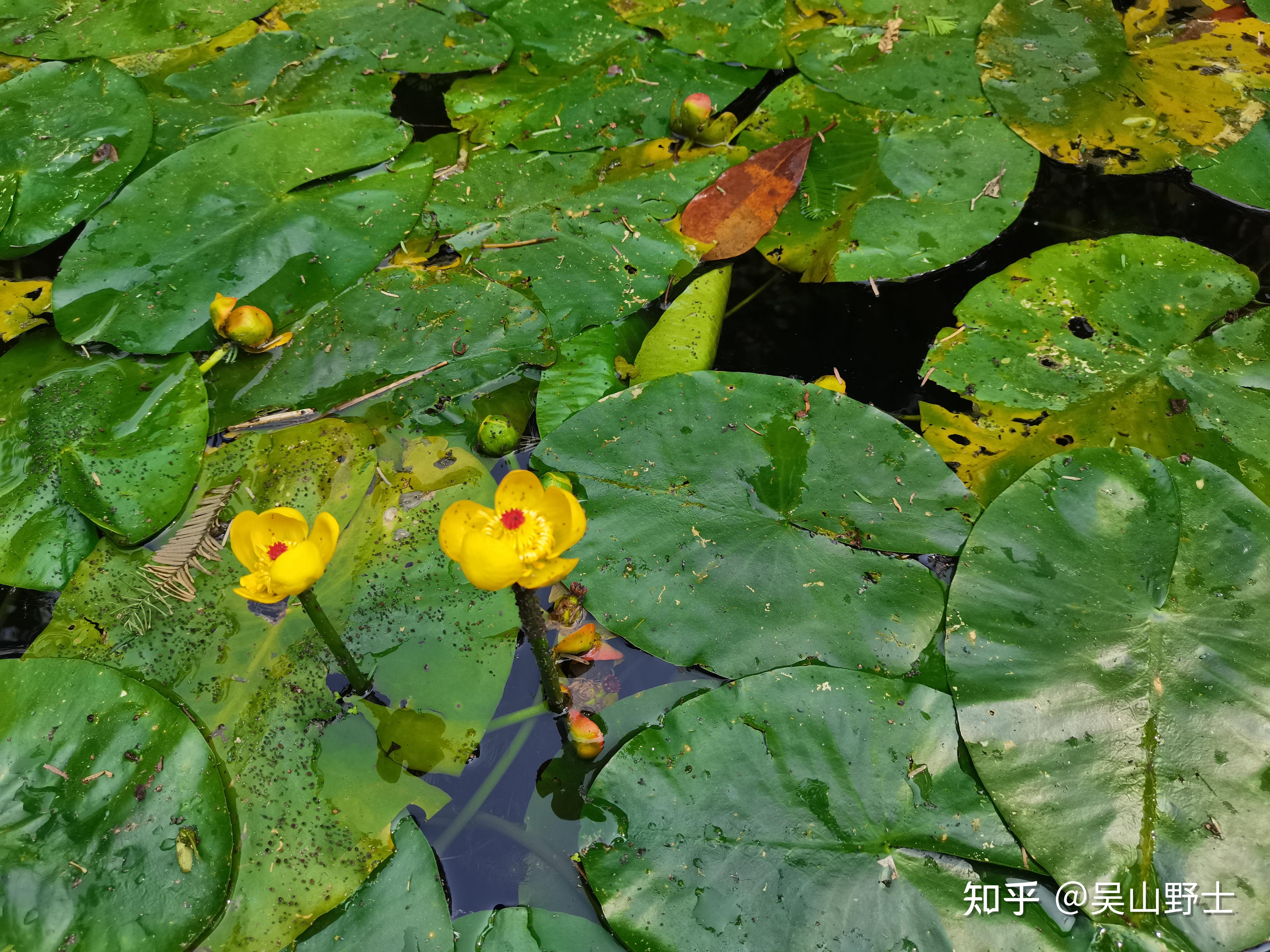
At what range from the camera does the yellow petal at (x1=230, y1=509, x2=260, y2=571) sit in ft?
5.82

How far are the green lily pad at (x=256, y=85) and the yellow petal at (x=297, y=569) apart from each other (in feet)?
7.60

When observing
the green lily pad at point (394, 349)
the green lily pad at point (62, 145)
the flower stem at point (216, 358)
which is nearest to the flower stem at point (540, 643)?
the green lily pad at point (394, 349)

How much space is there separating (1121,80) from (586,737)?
326 cm

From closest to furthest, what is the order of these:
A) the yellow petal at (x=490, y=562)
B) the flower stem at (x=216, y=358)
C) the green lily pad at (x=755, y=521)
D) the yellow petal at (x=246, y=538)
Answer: the yellow petal at (x=490, y=562) → the yellow petal at (x=246, y=538) → the green lily pad at (x=755, y=521) → the flower stem at (x=216, y=358)

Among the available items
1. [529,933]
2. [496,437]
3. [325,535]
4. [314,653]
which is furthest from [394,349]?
[529,933]

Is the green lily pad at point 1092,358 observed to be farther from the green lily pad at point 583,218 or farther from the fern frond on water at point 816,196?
the green lily pad at point 583,218

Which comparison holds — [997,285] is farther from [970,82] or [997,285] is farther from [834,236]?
[970,82]

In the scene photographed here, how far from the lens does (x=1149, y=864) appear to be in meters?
1.73

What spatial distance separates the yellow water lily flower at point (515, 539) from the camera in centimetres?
155

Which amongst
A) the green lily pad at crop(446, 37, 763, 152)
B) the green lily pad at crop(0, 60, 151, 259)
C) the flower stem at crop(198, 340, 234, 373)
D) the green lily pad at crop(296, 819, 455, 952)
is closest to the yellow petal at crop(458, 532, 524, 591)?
the green lily pad at crop(296, 819, 455, 952)

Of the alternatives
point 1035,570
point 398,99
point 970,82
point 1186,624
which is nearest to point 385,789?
point 1035,570

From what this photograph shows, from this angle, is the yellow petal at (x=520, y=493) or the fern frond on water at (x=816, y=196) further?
the fern frond on water at (x=816, y=196)

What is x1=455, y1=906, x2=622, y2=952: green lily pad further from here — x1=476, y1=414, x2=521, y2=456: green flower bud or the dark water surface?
x1=476, y1=414, x2=521, y2=456: green flower bud

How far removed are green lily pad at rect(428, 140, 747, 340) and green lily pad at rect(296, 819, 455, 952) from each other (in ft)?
5.30
